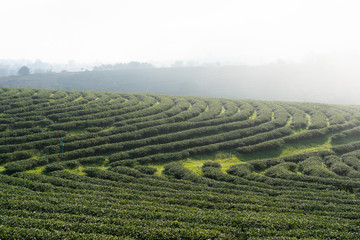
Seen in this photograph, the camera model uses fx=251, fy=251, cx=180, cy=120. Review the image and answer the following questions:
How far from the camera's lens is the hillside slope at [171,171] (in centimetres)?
1752

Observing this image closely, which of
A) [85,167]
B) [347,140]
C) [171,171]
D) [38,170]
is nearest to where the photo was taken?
[38,170]

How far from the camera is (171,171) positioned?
3241cm

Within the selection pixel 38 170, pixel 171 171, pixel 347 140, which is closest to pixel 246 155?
pixel 171 171

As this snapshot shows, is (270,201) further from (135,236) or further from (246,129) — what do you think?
(246,129)

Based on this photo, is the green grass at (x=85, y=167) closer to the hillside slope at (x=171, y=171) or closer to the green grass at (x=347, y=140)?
the hillside slope at (x=171, y=171)

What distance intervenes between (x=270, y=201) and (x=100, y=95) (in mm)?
53313

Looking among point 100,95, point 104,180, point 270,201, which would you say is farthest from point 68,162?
point 100,95

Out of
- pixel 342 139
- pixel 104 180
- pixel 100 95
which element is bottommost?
pixel 104 180

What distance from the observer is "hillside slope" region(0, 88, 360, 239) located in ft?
57.5

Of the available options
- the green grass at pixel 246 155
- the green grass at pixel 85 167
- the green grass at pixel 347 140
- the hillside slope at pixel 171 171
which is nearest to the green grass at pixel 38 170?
the hillside slope at pixel 171 171

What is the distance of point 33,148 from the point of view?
35719 millimetres

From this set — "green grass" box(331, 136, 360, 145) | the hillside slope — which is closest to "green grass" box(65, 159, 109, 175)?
the hillside slope

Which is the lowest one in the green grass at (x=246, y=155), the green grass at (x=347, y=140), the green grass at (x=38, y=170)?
the green grass at (x=38, y=170)

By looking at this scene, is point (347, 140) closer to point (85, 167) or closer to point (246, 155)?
point (246, 155)
